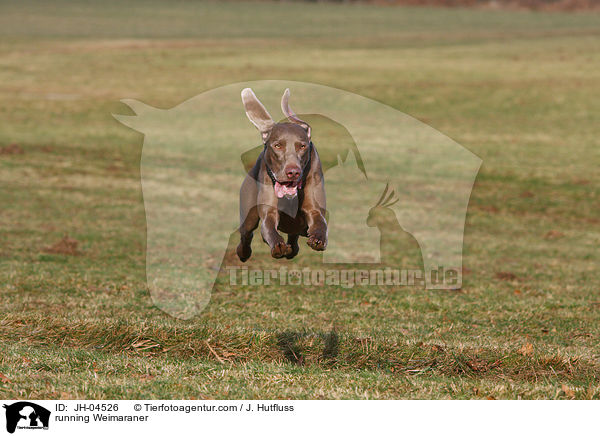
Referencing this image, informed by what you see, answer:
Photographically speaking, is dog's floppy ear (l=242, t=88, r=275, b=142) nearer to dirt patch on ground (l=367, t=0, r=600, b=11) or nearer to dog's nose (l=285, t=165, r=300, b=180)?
dog's nose (l=285, t=165, r=300, b=180)

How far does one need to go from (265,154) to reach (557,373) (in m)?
6.06

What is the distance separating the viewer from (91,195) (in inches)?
1021

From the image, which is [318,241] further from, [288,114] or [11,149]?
[11,149]

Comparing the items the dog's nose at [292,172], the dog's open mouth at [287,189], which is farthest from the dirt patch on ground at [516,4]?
the dog's nose at [292,172]

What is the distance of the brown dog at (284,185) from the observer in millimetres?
4820

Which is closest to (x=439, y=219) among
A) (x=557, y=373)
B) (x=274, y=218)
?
(x=557, y=373)

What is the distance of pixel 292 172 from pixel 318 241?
21.7 inches

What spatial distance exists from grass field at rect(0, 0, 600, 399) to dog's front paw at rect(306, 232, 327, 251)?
3.35 m

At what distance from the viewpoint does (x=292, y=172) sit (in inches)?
186

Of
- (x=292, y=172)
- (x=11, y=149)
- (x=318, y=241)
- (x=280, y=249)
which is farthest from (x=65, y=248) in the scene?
(x=11, y=149)

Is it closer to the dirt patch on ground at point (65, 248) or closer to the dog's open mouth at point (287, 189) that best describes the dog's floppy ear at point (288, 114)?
the dog's open mouth at point (287, 189)
